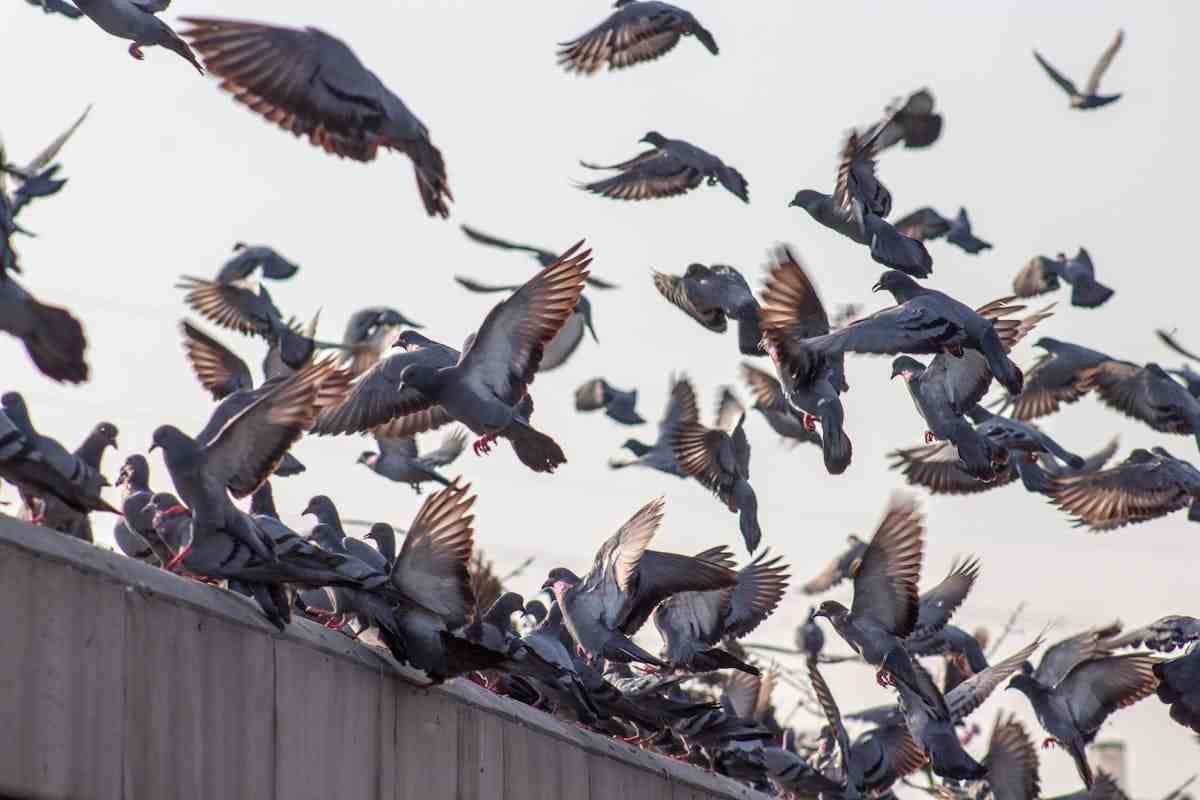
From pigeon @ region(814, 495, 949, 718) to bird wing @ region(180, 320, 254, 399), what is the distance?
4.71 m

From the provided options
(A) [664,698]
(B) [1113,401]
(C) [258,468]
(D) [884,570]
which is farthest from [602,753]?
(B) [1113,401]

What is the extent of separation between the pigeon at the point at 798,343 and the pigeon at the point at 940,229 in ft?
20.6

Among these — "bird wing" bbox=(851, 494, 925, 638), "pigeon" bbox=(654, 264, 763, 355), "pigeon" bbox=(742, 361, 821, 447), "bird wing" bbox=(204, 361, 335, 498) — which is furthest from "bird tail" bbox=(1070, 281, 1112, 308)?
"bird wing" bbox=(204, 361, 335, 498)

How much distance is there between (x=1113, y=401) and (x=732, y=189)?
484 cm

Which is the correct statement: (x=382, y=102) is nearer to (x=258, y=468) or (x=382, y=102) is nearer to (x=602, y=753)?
(x=258, y=468)

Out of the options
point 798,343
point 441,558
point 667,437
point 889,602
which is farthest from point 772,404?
point 441,558

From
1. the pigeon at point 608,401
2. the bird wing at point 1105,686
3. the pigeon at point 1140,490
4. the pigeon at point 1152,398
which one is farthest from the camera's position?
the pigeon at point 608,401

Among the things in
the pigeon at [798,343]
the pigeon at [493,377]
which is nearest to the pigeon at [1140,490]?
the pigeon at [798,343]

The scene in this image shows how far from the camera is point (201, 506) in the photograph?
39.6ft

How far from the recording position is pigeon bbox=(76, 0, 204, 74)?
49.2 ft

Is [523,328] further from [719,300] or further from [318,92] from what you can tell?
[719,300]

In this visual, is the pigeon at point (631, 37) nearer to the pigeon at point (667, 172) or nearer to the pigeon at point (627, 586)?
the pigeon at point (667, 172)

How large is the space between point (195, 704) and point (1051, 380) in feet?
48.0

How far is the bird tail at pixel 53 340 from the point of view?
10.5m
